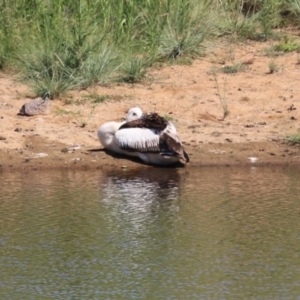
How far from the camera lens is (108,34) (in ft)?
41.2

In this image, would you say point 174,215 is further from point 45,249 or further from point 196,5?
point 196,5

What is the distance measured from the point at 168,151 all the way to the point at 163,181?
19.2 inches

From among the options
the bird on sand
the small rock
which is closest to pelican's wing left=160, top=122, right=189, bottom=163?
the small rock

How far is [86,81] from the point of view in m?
11.7

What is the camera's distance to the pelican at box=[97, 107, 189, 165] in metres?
9.65

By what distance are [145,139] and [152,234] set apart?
2438 millimetres

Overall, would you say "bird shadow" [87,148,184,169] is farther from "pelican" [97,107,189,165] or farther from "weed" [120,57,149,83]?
"weed" [120,57,149,83]

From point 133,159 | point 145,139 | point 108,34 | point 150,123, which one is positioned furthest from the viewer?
point 108,34

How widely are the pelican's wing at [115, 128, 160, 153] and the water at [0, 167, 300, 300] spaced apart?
0.24 metres

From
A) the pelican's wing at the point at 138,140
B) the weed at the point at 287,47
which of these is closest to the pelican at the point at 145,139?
the pelican's wing at the point at 138,140

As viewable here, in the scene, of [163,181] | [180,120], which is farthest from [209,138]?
[163,181]

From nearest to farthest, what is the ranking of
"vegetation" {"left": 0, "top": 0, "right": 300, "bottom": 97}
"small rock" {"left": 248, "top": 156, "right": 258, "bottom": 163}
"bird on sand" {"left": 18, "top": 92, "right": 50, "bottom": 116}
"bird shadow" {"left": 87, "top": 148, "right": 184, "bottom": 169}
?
"bird shadow" {"left": 87, "top": 148, "right": 184, "bottom": 169} < "small rock" {"left": 248, "top": 156, "right": 258, "bottom": 163} < "bird on sand" {"left": 18, "top": 92, "right": 50, "bottom": 116} < "vegetation" {"left": 0, "top": 0, "right": 300, "bottom": 97}

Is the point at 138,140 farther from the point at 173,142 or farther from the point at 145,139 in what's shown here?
the point at 173,142

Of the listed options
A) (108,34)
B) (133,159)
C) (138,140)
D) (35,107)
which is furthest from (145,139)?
(108,34)
